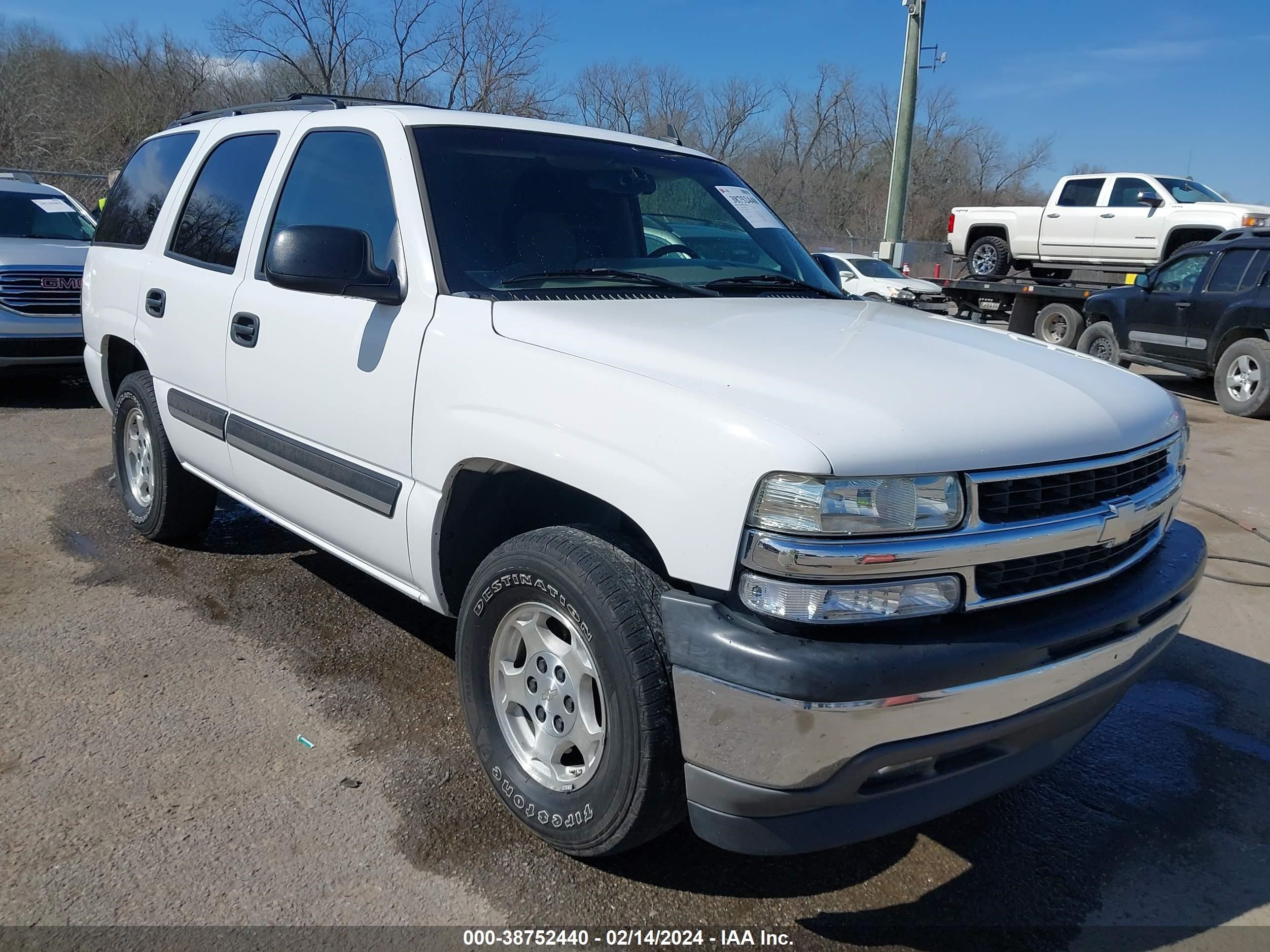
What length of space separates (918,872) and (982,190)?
56042mm

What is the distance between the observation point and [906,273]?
75.9 feet

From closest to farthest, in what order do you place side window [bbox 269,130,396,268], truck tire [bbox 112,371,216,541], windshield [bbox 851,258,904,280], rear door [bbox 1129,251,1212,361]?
1. side window [bbox 269,130,396,268]
2. truck tire [bbox 112,371,216,541]
3. rear door [bbox 1129,251,1212,361]
4. windshield [bbox 851,258,904,280]

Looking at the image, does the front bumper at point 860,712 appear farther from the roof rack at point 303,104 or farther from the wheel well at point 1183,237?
the wheel well at point 1183,237

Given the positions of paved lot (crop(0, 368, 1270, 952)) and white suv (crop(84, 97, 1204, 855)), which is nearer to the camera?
white suv (crop(84, 97, 1204, 855))

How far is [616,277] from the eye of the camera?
309 cm

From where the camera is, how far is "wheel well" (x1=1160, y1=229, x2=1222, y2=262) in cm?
1512

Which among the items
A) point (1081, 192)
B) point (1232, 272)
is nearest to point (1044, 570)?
point (1232, 272)

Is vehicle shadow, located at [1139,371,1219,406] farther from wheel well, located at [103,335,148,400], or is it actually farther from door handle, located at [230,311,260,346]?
door handle, located at [230,311,260,346]

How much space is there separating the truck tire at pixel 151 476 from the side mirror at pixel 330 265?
74.6 inches

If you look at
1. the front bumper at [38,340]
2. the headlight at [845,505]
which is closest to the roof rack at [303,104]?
the headlight at [845,505]

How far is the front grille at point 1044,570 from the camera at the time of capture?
2.15 metres

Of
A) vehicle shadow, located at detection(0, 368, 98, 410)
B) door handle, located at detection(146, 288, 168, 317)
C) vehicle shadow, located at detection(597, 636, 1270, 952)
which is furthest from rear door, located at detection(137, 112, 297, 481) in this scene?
vehicle shadow, located at detection(0, 368, 98, 410)

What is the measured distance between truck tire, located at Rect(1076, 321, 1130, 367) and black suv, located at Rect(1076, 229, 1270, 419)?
0.03m

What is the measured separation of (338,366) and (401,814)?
1.39 m
